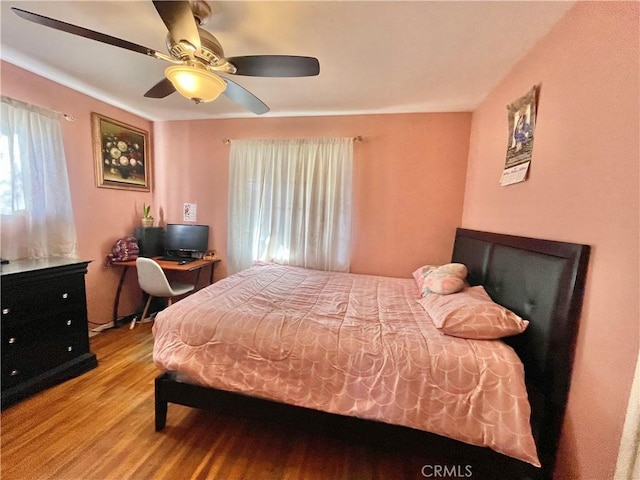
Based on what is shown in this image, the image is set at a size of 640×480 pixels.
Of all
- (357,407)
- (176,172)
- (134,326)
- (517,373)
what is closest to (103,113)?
(176,172)

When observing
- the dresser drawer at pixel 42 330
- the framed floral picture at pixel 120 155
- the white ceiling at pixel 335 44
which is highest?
the white ceiling at pixel 335 44

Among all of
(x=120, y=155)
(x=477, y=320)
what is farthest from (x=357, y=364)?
(x=120, y=155)

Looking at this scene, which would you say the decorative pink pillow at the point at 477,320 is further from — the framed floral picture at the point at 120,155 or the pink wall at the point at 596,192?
the framed floral picture at the point at 120,155

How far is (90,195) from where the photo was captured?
8.37 ft

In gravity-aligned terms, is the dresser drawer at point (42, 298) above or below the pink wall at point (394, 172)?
below

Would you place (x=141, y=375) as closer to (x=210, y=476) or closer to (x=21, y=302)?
(x=21, y=302)

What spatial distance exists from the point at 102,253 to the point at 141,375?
1.45m

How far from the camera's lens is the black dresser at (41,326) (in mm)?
1664

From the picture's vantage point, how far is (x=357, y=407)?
1.26 m

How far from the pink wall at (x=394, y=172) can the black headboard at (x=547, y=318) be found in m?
A: 1.20

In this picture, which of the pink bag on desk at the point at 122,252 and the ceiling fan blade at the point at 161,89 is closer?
the ceiling fan blade at the point at 161,89

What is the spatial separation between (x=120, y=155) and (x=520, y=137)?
3723 mm

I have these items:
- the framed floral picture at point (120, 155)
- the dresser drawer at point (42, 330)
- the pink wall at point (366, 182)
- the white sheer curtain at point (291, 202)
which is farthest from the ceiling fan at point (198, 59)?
the dresser drawer at point (42, 330)

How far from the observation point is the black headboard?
1.11 metres
